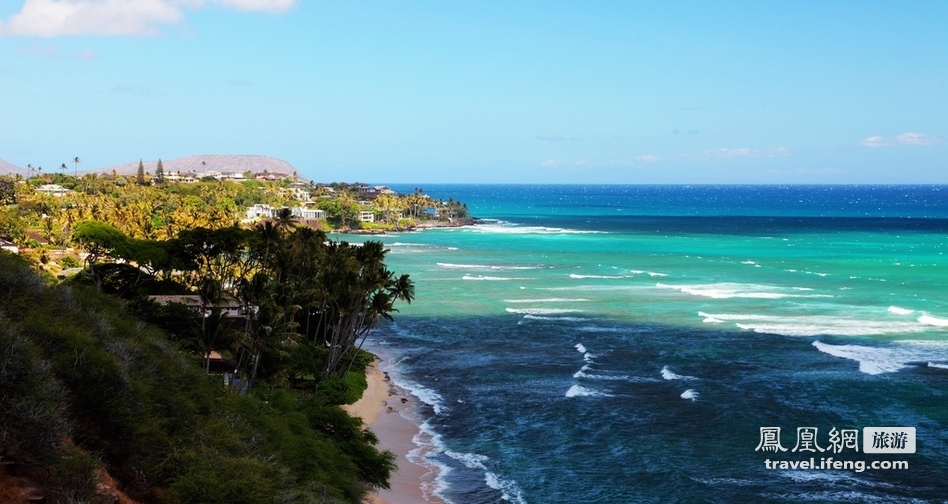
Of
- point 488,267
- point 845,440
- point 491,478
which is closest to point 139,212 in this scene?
point 488,267

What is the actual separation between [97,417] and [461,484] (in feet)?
50.4

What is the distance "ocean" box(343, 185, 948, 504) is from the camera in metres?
35.4

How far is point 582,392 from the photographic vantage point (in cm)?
4769

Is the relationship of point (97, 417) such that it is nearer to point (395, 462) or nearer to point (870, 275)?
point (395, 462)

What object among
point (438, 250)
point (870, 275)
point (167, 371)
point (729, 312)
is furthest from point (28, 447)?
point (438, 250)

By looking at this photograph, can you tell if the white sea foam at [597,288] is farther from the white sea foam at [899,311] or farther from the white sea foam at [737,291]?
the white sea foam at [899,311]

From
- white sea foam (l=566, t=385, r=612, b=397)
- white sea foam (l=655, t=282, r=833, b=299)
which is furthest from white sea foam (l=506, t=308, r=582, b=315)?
white sea foam (l=566, t=385, r=612, b=397)

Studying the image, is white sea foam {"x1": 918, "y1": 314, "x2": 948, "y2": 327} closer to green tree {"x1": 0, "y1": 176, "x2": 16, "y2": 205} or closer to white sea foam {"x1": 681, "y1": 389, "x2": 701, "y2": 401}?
white sea foam {"x1": 681, "y1": 389, "x2": 701, "y2": 401}

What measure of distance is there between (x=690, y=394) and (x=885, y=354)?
16.5 m

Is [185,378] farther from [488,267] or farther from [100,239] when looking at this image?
[488,267]

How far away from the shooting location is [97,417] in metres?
23.0

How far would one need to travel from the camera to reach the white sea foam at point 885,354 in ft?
172

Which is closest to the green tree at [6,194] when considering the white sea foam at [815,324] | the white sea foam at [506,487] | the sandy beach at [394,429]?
the sandy beach at [394,429]

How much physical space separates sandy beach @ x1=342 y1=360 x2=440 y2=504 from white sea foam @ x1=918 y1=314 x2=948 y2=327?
39.8 meters
